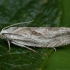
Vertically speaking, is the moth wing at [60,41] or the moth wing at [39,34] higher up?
the moth wing at [39,34]

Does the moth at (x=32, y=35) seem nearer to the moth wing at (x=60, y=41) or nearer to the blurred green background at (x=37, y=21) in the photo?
the moth wing at (x=60, y=41)

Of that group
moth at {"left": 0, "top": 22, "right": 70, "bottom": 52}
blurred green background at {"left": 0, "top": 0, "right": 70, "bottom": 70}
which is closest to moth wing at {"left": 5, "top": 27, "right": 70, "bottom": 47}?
moth at {"left": 0, "top": 22, "right": 70, "bottom": 52}

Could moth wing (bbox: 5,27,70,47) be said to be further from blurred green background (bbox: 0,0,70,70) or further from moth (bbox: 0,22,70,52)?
blurred green background (bbox: 0,0,70,70)

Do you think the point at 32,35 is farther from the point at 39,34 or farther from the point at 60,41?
the point at 60,41

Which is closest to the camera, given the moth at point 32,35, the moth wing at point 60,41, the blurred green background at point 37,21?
the blurred green background at point 37,21

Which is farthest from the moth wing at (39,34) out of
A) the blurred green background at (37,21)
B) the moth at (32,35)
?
the blurred green background at (37,21)

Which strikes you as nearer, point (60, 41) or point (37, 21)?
point (60, 41)

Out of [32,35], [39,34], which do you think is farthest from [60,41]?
[32,35]
